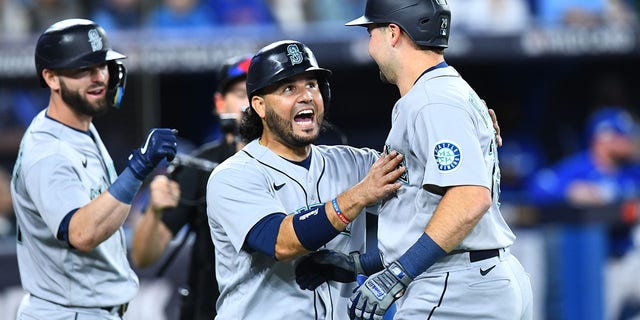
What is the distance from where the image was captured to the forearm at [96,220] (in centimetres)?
397

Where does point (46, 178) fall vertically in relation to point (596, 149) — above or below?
above

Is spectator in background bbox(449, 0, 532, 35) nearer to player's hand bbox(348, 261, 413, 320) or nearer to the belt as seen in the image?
the belt

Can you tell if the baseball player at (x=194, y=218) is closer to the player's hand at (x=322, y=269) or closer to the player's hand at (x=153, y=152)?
the player's hand at (x=153, y=152)

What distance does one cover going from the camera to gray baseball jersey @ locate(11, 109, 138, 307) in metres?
4.09

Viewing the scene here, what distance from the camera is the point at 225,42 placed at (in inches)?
337

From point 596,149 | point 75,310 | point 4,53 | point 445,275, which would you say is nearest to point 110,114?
point 4,53

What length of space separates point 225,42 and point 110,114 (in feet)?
3.64

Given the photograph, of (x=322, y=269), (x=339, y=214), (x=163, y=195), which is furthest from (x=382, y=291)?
(x=163, y=195)

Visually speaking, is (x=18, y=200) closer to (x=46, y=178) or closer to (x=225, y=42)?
(x=46, y=178)

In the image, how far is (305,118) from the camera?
3834 mm

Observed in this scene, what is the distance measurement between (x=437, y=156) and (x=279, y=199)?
2.23ft

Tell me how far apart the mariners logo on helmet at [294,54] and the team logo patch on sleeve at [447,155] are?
683 mm

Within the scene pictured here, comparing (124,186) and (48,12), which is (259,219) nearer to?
(124,186)

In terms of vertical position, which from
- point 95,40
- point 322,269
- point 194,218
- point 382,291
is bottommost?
point 194,218
